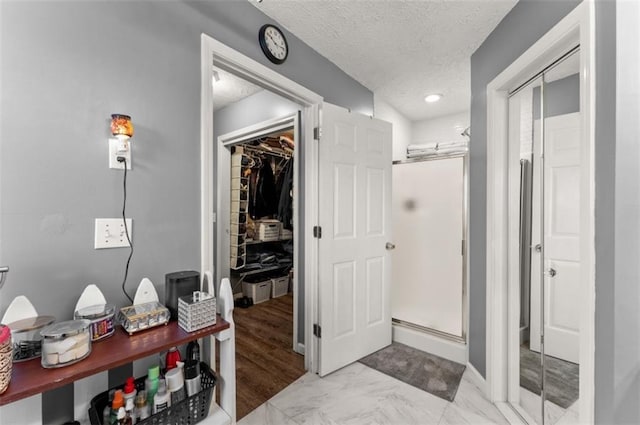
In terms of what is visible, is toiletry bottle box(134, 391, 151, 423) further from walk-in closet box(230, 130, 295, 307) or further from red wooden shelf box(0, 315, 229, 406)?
walk-in closet box(230, 130, 295, 307)

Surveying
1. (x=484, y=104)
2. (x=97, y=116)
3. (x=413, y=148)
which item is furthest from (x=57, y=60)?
(x=413, y=148)

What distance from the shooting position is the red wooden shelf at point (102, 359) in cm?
73

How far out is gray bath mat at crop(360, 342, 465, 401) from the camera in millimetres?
1962

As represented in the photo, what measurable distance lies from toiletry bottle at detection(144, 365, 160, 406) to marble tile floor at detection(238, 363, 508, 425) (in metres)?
0.80

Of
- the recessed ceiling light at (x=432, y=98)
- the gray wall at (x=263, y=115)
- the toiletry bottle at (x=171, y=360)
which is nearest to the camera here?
the toiletry bottle at (x=171, y=360)

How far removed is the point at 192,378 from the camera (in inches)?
45.0

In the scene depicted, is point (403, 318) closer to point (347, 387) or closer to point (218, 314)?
point (347, 387)

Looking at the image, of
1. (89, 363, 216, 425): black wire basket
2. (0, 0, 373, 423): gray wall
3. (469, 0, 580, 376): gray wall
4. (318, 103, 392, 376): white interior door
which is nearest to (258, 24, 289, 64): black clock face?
(0, 0, 373, 423): gray wall

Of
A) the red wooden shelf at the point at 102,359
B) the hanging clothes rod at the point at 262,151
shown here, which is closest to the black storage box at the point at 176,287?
the red wooden shelf at the point at 102,359

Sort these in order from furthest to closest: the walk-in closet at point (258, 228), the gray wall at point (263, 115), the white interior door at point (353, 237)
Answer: the gray wall at point (263, 115)
the walk-in closet at point (258, 228)
the white interior door at point (353, 237)

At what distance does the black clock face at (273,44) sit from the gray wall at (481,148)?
1.36 m

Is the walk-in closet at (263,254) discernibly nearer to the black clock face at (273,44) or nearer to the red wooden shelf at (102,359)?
the black clock face at (273,44)

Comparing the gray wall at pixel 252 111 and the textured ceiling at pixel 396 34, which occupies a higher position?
the textured ceiling at pixel 396 34

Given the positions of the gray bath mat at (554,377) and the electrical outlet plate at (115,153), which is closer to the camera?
the electrical outlet plate at (115,153)
